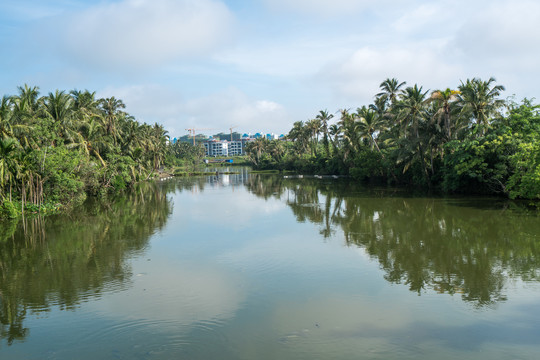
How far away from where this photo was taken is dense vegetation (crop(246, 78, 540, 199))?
92.7 ft

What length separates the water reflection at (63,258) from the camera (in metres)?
11.0

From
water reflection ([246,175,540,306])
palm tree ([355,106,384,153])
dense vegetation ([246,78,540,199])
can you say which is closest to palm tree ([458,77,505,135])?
dense vegetation ([246,78,540,199])

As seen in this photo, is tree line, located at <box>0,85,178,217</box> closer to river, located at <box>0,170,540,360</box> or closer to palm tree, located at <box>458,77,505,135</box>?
river, located at <box>0,170,540,360</box>

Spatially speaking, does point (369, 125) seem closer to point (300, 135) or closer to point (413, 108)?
point (413, 108)

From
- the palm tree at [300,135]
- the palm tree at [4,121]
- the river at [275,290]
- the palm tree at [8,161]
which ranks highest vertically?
the palm tree at [300,135]

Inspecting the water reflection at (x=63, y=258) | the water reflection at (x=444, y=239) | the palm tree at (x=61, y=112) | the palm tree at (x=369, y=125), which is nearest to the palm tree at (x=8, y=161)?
the water reflection at (x=63, y=258)

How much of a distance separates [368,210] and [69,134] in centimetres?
2383

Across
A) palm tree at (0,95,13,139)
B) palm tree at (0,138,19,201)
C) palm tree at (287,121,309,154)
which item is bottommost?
palm tree at (0,138,19,201)

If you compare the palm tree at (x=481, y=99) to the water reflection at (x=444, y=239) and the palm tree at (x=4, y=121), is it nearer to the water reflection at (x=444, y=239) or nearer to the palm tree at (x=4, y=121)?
the water reflection at (x=444, y=239)

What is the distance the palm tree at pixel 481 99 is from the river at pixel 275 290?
1246cm

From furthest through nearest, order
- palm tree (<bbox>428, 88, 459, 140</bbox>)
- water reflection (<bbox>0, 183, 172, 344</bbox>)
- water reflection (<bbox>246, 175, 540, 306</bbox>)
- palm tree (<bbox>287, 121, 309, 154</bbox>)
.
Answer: palm tree (<bbox>287, 121, 309, 154</bbox>)
palm tree (<bbox>428, 88, 459, 140</bbox>)
water reflection (<bbox>246, 175, 540, 306</bbox>)
water reflection (<bbox>0, 183, 172, 344</bbox>)

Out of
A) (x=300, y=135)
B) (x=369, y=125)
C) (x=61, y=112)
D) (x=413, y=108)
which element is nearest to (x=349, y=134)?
(x=369, y=125)

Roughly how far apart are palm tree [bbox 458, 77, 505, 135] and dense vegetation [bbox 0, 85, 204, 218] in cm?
3023

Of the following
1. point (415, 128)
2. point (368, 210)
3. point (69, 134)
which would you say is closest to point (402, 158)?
point (415, 128)
